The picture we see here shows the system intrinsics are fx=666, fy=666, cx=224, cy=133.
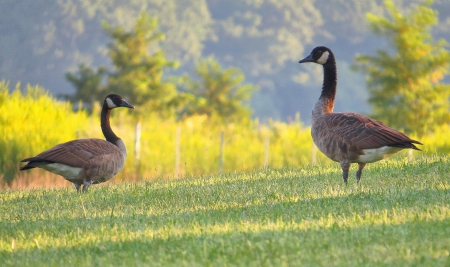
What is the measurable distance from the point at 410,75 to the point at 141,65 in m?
23.3

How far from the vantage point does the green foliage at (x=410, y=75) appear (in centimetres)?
3192

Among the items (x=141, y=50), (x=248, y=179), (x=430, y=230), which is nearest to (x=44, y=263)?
(x=430, y=230)

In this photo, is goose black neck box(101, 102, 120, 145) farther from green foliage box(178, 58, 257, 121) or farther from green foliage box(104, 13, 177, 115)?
green foliage box(178, 58, 257, 121)

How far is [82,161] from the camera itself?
40.7 ft

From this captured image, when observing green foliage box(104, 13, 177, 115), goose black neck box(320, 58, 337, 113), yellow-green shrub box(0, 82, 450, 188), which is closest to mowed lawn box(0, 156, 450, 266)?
goose black neck box(320, 58, 337, 113)

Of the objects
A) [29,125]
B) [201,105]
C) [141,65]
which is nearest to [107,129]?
[29,125]

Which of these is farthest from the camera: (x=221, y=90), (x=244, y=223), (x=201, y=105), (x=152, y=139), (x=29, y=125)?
(x=221, y=90)

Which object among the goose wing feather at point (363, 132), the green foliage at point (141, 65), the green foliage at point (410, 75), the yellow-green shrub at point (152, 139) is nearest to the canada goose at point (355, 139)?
the goose wing feather at point (363, 132)

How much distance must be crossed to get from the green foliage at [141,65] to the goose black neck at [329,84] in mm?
35657

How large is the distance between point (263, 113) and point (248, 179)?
166m

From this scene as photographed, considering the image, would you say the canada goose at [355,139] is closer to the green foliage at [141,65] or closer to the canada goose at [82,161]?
the canada goose at [82,161]

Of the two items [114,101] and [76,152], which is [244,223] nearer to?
[76,152]

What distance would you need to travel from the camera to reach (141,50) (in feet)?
166

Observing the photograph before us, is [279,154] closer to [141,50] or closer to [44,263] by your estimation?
[141,50]
